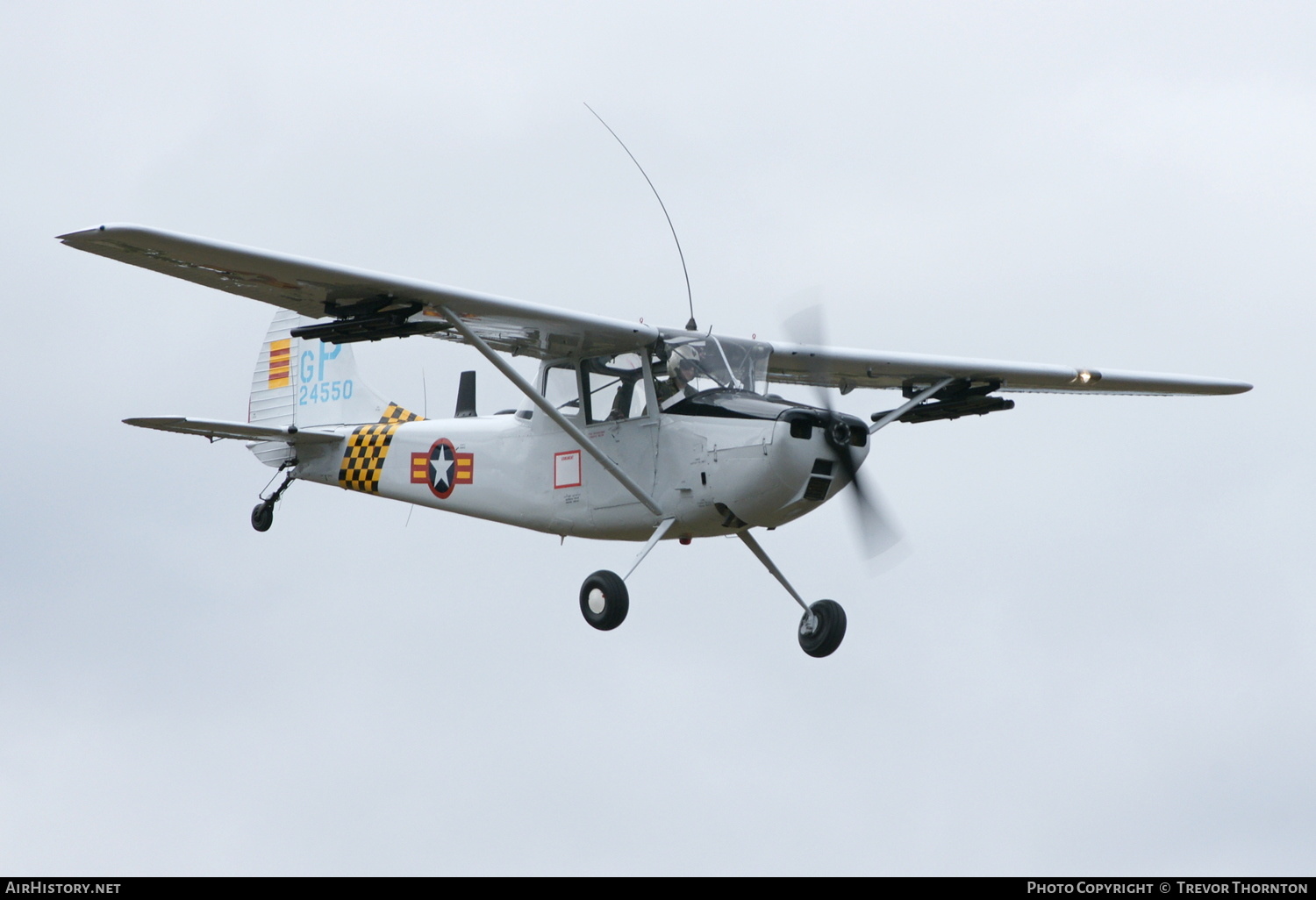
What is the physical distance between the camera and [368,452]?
19.6 m

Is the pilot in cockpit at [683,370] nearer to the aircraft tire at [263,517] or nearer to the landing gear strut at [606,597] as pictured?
the landing gear strut at [606,597]

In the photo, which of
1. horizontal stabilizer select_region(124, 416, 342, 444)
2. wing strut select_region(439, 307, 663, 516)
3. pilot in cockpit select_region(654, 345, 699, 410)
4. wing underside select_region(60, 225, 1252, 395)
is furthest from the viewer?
horizontal stabilizer select_region(124, 416, 342, 444)

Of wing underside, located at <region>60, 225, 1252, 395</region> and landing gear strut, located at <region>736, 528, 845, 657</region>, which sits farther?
landing gear strut, located at <region>736, 528, 845, 657</region>

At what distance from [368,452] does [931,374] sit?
20.9 feet

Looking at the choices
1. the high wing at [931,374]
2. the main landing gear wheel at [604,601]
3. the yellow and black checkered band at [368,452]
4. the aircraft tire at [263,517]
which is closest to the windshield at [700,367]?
the high wing at [931,374]

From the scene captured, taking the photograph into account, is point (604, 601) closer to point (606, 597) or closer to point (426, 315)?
point (606, 597)

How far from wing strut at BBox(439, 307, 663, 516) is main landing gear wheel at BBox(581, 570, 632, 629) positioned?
0.80 m

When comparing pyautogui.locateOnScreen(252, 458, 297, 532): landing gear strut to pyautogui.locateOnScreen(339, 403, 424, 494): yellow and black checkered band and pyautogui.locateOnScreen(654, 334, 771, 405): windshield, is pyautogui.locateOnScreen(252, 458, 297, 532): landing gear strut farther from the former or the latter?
pyautogui.locateOnScreen(654, 334, 771, 405): windshield

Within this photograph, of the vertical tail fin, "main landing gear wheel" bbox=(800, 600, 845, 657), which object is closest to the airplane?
"main landing gear wheel" bbox=(800, 600, 845, 657)

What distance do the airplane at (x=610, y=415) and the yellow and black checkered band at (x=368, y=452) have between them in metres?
0.02

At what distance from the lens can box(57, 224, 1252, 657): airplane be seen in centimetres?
1516

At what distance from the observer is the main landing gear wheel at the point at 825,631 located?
16.5 m

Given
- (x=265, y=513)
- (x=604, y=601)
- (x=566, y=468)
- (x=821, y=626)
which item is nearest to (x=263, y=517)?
(x=265, y=513)
